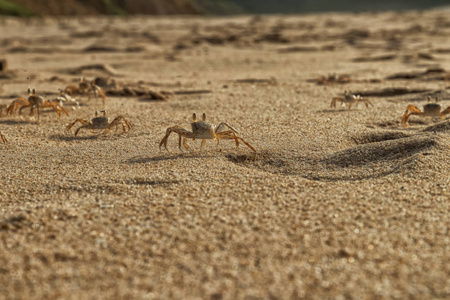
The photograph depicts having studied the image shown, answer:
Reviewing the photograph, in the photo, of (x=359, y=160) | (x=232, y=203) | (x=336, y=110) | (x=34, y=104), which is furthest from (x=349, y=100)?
(x=34, y=104)

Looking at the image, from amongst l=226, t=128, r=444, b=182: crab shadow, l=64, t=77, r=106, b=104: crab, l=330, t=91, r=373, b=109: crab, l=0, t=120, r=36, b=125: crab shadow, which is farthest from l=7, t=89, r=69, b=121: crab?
l=330, t=91, r=373, b=109: crab

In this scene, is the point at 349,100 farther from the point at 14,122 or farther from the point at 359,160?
the point at 14,122

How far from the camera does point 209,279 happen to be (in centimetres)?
186

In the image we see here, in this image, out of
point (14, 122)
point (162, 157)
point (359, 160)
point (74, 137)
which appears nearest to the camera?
point (359, 160)

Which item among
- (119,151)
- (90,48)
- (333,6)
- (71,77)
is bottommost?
(119,151)

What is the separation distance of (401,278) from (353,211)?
588 millimetres

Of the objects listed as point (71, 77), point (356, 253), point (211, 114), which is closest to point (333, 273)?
point (356, 253)

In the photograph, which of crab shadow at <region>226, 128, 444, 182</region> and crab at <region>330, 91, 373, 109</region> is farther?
crab at <region>330, 91, 373, 109</region>

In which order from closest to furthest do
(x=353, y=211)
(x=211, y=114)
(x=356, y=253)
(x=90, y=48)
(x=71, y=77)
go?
(x=356, y=253)
(x=353, y=211)
(x=211, y=114)
(x=71, y=77)
(x=90, y=48)

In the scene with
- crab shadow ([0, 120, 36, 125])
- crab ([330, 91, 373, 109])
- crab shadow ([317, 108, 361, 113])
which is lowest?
crab shadow ([0, 120, 36, 125])

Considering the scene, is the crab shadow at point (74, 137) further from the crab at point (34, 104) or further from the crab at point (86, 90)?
the crab at point (86, 90)

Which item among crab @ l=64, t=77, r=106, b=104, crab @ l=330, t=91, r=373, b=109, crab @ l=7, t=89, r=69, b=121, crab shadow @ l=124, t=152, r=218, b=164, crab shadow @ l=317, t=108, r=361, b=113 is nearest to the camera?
crab shadow @ l=124, t=152, r=218, b=164

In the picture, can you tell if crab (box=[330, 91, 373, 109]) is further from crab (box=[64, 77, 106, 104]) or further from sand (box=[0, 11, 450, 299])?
crab (box=[64, 77, 106, 104])

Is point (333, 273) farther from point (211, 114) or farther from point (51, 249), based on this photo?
point (211, 114)
